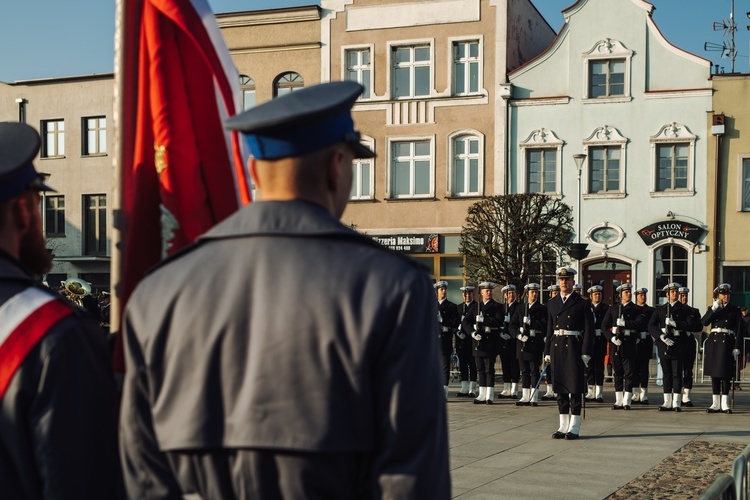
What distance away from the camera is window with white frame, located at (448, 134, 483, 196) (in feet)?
106

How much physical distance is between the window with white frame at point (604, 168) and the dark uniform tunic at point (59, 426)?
29234mm

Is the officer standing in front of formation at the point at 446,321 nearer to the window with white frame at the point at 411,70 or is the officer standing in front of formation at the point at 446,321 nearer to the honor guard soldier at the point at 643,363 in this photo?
the honor guard soldier at the point at 643,363

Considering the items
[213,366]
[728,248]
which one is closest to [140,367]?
[213,366]

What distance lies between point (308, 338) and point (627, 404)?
50.5 ft

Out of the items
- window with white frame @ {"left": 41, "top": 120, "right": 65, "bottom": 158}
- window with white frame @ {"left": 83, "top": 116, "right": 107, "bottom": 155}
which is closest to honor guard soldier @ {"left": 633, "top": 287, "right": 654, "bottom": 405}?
window with white frame @ {"left": 83, "top": 116, "right": 107, "bottom": 155}

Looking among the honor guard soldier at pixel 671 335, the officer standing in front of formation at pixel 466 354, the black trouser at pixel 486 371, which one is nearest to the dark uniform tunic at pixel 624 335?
the honor guard soldier at pixel 671 335

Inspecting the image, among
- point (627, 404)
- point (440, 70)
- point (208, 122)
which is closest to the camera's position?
point (208, 122)

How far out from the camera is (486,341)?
17922mm

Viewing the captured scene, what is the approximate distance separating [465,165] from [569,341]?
19.4 meters

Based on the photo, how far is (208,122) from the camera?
11.7 feet

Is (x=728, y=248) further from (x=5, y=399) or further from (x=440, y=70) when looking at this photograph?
(x=5, y=399)

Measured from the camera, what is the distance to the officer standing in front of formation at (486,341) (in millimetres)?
17297

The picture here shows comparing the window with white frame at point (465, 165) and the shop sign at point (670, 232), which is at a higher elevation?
the window with white frame at point (465, 165)

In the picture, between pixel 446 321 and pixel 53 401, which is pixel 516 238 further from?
pixel 53 401
